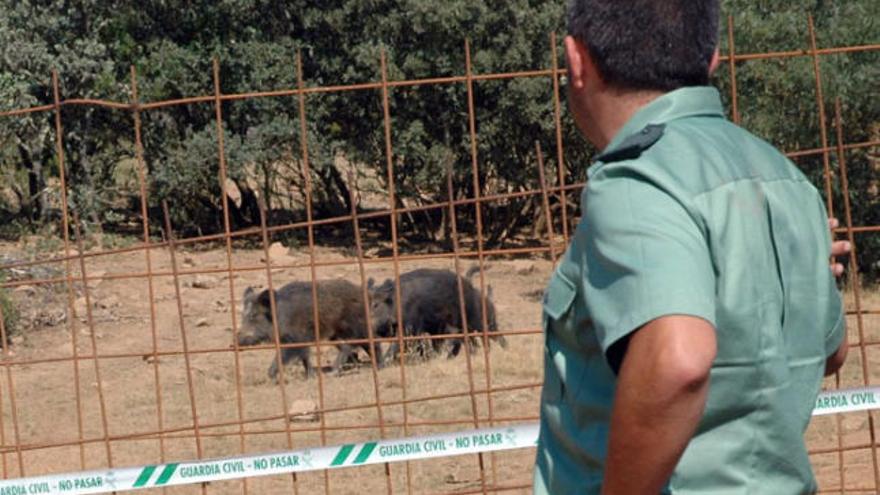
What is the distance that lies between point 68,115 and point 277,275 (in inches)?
164

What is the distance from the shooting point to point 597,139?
2.18 m

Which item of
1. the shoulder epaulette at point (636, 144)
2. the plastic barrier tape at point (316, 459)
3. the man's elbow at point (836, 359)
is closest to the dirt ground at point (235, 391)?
the plastic barrier tape at point (316, 459)

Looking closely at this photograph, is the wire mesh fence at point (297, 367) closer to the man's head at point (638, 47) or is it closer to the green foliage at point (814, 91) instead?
the green foliage at point (814, 91)

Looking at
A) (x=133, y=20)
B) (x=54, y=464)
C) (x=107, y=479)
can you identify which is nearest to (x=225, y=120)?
(x=133, y=20)

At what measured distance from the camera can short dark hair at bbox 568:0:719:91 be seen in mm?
2033

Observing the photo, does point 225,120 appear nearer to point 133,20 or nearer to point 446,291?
point 133,20

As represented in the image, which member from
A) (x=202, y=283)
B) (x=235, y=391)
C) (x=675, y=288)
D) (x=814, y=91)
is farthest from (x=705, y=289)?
(x=202, y=283)

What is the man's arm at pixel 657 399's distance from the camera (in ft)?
6.19

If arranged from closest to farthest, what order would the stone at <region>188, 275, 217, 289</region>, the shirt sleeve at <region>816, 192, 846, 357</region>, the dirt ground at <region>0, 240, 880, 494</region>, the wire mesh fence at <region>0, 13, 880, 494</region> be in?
the shirt sleeve at <region>816, 192, 846, 357</region> < the wire mesh fence at <region>0, 13, 880, 494</region> < the dirt ground at <region>0, 240, 880, 494</region> < the stone at <region>188, 275, 217, 289</region>

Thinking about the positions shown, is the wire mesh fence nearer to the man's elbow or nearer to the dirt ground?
the dirt ground

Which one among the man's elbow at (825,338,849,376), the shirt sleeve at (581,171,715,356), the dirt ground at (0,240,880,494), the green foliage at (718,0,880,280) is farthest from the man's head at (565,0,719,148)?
the green foliage at (718,0,880,280)

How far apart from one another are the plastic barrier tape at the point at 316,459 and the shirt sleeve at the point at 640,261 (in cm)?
324

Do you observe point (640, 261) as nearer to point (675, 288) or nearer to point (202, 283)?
point (675, 288)

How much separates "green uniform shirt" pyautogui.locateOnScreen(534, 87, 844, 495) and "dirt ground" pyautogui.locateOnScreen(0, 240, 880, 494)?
3613 millimetres
